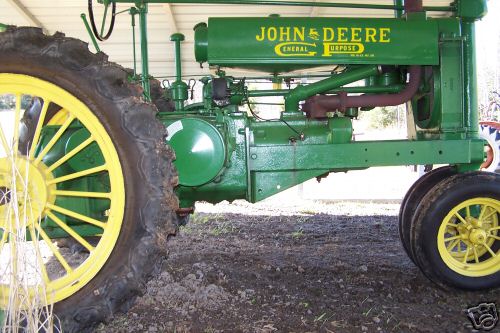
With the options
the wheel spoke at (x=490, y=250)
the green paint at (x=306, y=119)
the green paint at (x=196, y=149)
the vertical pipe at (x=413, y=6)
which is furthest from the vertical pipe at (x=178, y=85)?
the wheel spoke at (x=490, y=250)

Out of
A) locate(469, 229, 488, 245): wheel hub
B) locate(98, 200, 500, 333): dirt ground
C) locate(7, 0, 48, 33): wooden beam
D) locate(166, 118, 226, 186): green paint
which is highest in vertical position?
locate(7, 0, 48, 33): wooden beam

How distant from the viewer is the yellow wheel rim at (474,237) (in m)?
3.23

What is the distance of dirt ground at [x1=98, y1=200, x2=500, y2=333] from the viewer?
9.13 feet

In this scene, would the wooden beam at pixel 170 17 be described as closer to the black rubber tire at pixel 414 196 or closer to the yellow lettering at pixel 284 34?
the yellow lettering at pixel 284 34

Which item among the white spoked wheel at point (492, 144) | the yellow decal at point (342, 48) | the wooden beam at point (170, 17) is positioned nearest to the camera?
the yellow decal at point (342, 48)

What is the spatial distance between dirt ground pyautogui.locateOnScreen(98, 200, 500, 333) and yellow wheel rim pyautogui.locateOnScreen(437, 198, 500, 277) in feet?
0.58

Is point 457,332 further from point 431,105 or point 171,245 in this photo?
point 171,245

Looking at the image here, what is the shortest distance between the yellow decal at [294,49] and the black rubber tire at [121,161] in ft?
3.91

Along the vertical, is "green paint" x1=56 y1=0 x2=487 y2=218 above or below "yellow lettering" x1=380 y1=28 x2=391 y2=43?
below

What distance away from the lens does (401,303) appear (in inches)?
121

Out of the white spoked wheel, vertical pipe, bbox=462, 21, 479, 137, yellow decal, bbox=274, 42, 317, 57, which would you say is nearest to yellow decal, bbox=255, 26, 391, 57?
yellow decal, bbox=274, 42, 317, 57

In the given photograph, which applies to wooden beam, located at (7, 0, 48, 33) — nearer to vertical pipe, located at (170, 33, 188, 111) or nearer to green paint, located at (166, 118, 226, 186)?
vertical pipe, located at (170, 33, 188, 111)

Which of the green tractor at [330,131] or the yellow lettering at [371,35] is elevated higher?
the yellow lettering at [371,35]

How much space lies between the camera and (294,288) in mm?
3363
